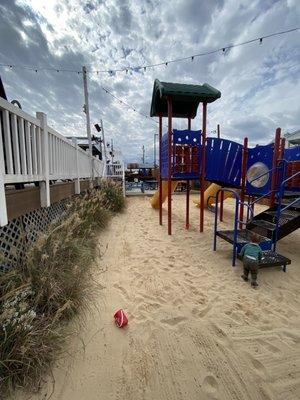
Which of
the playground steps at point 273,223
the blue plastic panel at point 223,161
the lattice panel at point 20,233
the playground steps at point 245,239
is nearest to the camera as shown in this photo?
the lattice panel at point 20,233

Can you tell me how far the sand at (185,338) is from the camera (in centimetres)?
178

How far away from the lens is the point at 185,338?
228cm

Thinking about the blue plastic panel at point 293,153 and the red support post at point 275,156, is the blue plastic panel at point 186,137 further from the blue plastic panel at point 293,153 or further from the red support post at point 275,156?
the blue plastic panel at point 293,153

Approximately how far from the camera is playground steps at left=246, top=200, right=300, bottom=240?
418 centimetres

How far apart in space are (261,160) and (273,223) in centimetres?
232

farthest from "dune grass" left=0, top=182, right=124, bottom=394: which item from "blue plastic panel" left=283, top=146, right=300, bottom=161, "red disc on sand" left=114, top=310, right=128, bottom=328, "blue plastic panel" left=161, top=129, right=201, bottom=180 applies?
"blue plastic panel" left=283, top=146, right=300, bottom=161

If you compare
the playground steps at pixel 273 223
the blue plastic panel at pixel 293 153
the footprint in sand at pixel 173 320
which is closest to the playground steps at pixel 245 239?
the playground steps at pixel 273 223

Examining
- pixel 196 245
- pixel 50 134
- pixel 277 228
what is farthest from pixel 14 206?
pixel 277 228

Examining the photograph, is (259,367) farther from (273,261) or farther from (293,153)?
(293,153)

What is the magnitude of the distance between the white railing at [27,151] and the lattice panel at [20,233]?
0.35m

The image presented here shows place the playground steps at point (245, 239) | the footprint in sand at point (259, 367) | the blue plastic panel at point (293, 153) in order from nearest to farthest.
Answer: the footprint in sand at point (259, 367) < the playground steps at point (245, 239) < the blue plastic panel at point (293, 153)

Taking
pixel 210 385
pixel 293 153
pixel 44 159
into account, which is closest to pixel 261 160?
pixel 293 153

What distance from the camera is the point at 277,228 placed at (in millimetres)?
4098

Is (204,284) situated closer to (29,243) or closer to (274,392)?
(274,392)
